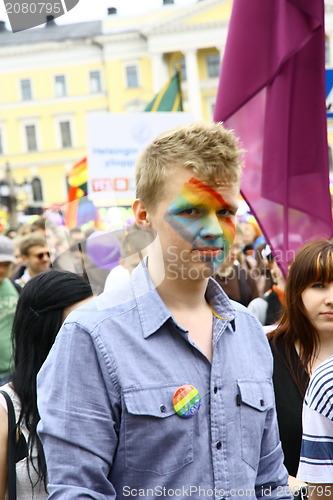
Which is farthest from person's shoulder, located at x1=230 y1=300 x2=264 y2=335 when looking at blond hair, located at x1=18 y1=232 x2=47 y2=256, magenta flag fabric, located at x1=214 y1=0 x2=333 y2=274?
blond hair, located at x1=18 y1=232 x2=47 y2=256

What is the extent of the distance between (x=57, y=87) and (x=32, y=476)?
59251mm

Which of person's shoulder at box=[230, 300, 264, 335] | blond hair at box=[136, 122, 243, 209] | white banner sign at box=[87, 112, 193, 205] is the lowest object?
white banner sign at box=[87, 112, 193, 205]

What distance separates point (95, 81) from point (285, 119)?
56246mm

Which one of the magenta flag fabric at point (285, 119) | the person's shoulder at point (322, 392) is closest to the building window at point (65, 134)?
the magenta flag fabric at point (285, 119)

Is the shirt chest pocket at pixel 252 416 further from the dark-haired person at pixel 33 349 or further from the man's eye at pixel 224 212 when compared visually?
the dark-haired person at pixel 33 349

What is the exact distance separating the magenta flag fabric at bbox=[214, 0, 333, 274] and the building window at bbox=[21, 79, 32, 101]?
187 feet

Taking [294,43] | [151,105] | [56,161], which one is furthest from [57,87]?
[294,43]

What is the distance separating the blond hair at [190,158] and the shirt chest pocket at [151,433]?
395mm

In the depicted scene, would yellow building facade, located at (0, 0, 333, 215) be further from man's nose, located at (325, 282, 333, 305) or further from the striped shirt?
the striped shirt

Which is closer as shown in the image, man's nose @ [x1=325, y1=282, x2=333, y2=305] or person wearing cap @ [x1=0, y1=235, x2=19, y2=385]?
man's nose @ [x1=325, y1=282, x2=333, y2=305]

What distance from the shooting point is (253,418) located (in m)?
1.72

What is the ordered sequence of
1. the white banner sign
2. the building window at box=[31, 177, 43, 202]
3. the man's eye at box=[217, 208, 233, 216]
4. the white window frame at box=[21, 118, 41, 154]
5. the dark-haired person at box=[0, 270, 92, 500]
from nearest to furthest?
the man's eye at box=[217, 208, 233, 216] → the dark-haired person at box=[0, 270, 92, 500] → the white banner sign → the white window frame at box=[21, 118, 41, 154] → the building window at box=[31, 177, 43, 202]

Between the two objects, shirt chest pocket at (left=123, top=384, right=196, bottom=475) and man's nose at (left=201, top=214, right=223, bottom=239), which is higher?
man's nose at (left=201, top=214, right=223, bottom=239)

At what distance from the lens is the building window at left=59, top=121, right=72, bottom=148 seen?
62.0 metres
